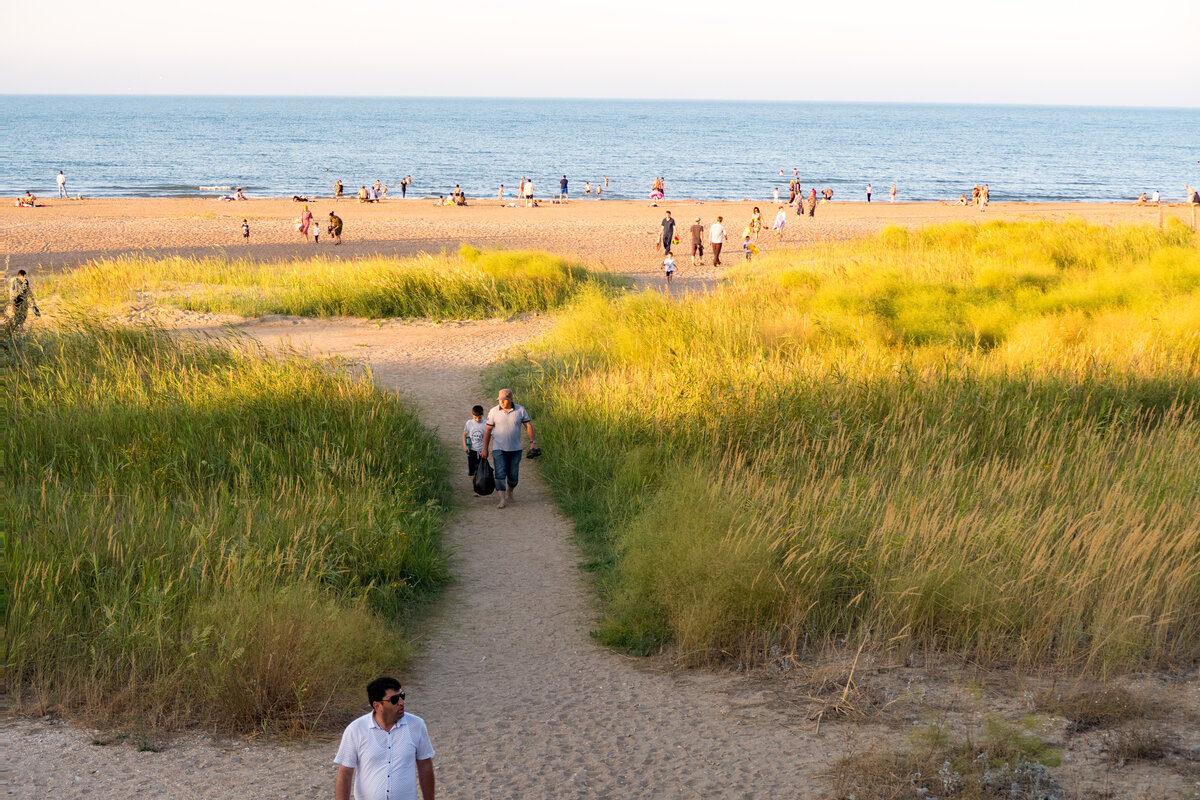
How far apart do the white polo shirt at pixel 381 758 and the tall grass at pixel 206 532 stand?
1981 mm

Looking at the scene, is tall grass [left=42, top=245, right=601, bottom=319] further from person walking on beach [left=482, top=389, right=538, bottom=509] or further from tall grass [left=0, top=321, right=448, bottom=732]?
person walking on beach [left=482, top=389, right=538, bottom=509]

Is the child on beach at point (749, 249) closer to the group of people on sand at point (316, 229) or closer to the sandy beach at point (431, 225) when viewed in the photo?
the sandy beach at point (431, 225)

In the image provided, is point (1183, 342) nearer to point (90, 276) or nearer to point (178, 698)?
point (178, 698)

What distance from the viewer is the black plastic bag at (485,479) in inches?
479

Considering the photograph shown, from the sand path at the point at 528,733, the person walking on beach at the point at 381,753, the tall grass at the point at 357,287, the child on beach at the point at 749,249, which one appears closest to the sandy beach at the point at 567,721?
the sand path at the point at 528,733

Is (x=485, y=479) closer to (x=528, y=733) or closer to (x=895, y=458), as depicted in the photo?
(x=895, y=458)

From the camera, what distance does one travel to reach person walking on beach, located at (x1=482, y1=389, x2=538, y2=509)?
11945 millimetres

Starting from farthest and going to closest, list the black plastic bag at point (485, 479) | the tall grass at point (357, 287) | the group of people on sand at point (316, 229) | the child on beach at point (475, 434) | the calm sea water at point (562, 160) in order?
the calm sea water at point (562, 160)
the group of people on sand at point (316, 229)
the tall grass at point (357, 287)
the child on beach at point (475, 434)
the black plastic bag at point (485, 479)

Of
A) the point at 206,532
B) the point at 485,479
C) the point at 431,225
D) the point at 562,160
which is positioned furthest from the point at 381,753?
the point at 562,160

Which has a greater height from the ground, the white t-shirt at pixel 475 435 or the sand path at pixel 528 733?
the white t-shirt at pixel 475 435

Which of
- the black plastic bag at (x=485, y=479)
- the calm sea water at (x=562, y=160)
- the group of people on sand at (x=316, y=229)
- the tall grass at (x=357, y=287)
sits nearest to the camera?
the black plastic bag at (x=485, y=479)

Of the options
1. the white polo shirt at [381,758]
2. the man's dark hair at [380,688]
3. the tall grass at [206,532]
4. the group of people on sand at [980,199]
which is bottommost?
the tall grass at [206,532]

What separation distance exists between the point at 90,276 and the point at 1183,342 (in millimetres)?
22552

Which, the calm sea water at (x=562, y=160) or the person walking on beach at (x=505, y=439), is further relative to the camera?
the calm sea water at (x=562, y=160)
